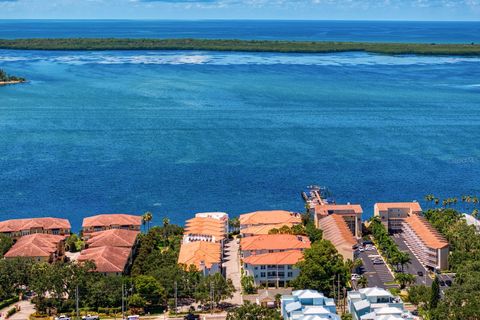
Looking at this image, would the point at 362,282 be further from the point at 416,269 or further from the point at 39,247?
the point at 39,247

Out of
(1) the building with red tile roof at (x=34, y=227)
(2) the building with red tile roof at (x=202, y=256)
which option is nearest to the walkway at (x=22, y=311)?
(2) the building with red tile roof at (x=202, y=256)

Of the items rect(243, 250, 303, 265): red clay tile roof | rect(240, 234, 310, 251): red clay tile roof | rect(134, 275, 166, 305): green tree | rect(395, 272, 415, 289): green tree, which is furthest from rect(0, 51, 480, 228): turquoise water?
rect(134, 275, 166, 305): green tree

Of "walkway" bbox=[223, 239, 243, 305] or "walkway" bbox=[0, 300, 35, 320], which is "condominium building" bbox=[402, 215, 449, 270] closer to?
"walkway" bbox=[223, 239, 243, 305]

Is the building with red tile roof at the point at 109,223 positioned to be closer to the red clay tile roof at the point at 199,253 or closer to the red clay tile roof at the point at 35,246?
the red clay tile roof at the point at 35,246

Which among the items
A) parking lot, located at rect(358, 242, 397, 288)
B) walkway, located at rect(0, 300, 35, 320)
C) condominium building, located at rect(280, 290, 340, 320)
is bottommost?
parking lot, located at rect(358, 242, 397, 288)

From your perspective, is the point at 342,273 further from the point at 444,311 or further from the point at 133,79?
the point at 133,79

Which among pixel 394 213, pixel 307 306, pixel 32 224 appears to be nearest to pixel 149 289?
pixel 307 306

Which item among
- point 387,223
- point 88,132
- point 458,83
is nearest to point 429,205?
point 387,223
